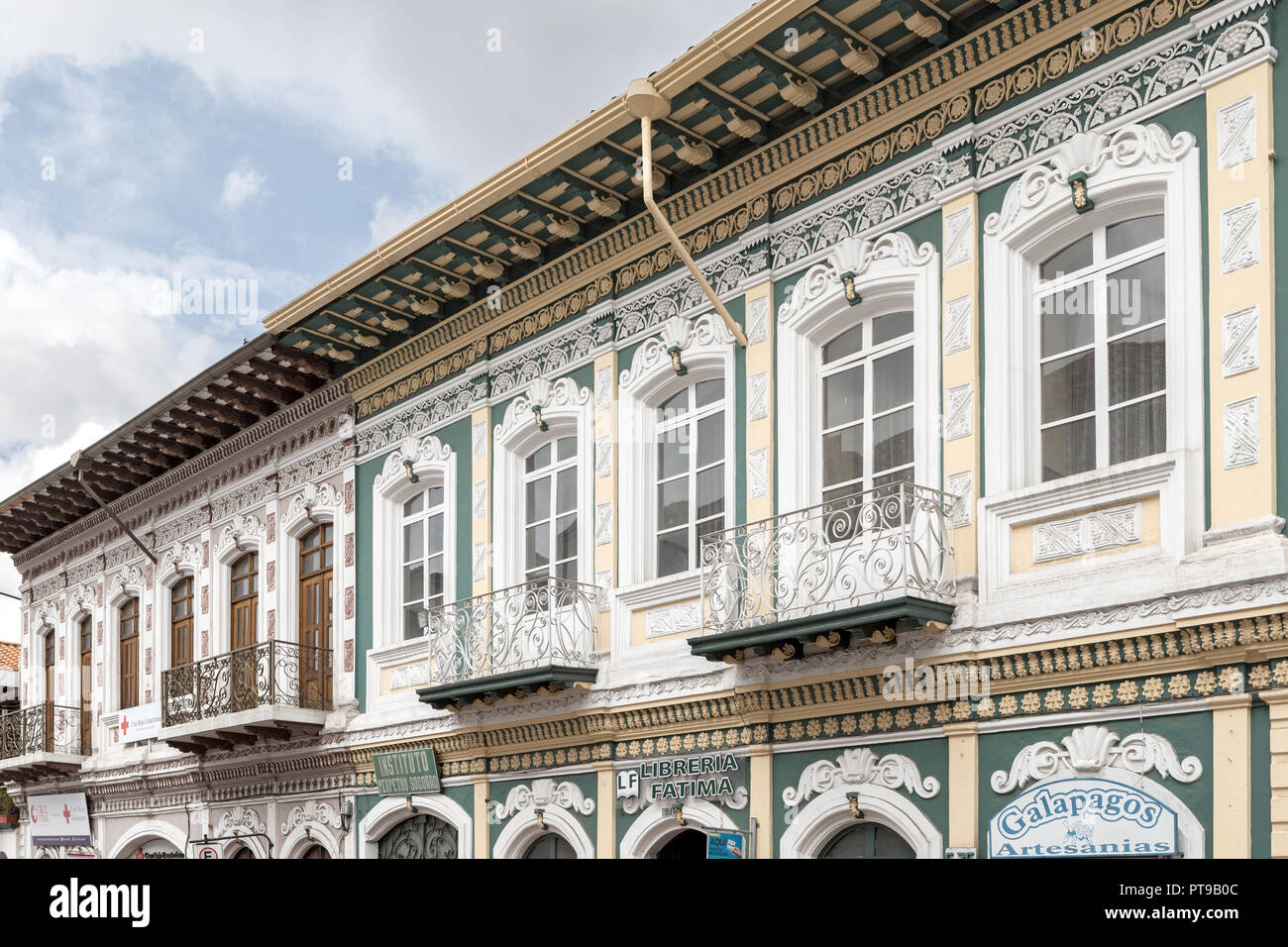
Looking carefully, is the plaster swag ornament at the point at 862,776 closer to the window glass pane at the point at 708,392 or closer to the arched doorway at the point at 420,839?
the window glass pane at the point at 708,392

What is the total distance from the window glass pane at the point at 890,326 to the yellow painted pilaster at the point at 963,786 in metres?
3.14

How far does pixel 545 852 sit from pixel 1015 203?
7.85m

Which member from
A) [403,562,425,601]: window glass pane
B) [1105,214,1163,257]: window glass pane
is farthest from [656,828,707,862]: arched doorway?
[1105,214,1163,257]: window glass pane

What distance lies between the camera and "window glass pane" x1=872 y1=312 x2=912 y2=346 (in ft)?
38.5

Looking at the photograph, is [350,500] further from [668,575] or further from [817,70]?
[817,70]

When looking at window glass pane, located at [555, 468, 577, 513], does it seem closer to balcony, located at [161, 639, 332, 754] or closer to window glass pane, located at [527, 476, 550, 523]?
window glass pane, located at [527, 476, 550, 523]

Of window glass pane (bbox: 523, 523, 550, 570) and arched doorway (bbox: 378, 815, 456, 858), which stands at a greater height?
window glass pane (bbox: 523, 523, 550, 570)

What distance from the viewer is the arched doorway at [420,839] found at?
1587 centimetres

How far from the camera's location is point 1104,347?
1016 centimetres

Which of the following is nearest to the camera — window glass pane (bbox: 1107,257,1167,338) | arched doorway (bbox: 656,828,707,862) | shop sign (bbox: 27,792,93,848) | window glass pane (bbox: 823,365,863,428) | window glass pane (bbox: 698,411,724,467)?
window glass pane (bbox: 1107,257,1167,338)

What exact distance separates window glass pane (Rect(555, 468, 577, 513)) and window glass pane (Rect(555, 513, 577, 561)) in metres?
0.11

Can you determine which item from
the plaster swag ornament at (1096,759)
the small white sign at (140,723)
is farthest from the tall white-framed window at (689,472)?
the small white sign at (140,723)

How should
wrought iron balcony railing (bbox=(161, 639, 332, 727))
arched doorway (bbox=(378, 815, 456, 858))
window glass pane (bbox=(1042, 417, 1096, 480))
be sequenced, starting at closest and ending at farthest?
window glass pane (bbox=(1042, 417, 1096, 480)) → arched doorway (bbox=(378, 815, 456, 858)) → wrought iron balcony railing (bbox=(161, 639, 332, 727))

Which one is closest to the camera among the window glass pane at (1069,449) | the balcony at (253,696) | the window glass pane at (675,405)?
the window glass pane at (1069,449)
